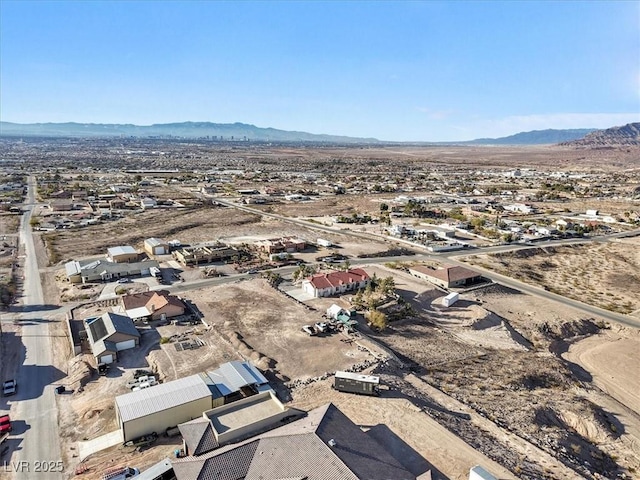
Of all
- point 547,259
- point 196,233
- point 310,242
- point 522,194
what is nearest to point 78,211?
point 196,233

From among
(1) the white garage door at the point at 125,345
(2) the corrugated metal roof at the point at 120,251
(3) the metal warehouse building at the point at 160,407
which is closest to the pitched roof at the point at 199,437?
(3) the metal warehouse building at the point at 160,407

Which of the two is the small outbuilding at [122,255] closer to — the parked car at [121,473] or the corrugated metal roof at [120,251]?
the corrugated metal roof at [120,251]

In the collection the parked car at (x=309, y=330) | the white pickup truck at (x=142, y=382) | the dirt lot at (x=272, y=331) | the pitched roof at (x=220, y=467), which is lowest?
the white pickup truck at (x=142, y=382)

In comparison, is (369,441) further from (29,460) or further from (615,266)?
(615,266)

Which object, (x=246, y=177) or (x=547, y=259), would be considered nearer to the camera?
(x=547, y=259)

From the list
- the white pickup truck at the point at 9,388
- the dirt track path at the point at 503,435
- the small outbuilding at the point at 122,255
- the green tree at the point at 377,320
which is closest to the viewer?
the dirt track path at the point at 503,435

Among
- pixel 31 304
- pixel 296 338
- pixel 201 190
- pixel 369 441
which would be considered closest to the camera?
pixel 369 441

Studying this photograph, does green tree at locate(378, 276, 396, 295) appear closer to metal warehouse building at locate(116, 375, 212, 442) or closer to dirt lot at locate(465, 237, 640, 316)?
dirt lot at locate(465, 237, 640, 316)
